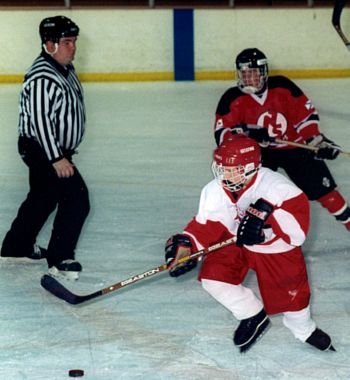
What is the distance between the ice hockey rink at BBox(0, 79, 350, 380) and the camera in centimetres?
313

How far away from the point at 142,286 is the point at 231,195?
0.81 metres

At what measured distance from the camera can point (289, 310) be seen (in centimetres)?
318

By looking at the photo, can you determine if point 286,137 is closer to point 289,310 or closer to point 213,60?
point 289,310

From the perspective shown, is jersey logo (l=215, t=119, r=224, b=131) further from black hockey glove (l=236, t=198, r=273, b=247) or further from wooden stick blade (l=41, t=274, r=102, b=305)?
black hockey glove (l=236, t=198, r=273, b=247)

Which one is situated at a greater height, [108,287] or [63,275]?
[108,287]

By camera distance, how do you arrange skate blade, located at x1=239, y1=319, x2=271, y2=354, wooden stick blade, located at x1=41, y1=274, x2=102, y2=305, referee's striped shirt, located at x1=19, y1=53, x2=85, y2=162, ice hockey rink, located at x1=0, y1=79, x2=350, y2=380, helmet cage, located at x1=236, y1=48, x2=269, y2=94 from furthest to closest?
1. helmet cage, located at x1=236, y1=48, x2=269, y2=94
2. referee's striped shirt, located at x1=19, y1=53, x2=85, y2=162
3. wooden stick blade, located at x1=41, y1=274, x2=102, y2=305
4. skate blade, located at x1=239, y1=319, x2=271, y2=354
5. ice hockey rink, located at x1=0, y1=79, x2=350, y2=380

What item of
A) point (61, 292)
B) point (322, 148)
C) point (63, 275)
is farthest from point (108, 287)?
point (322, 148)

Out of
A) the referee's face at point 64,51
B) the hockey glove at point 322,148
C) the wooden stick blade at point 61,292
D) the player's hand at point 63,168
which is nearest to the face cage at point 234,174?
the wooden stick blade at point 61,292

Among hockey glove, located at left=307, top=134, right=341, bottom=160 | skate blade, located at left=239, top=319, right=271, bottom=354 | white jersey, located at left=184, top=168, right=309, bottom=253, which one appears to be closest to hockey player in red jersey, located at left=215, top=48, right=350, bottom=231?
hockey glove, located at left=307, top=134, right=341, bottom=160

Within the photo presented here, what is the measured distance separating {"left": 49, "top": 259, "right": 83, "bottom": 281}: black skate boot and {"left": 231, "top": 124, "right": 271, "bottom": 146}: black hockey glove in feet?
2.79

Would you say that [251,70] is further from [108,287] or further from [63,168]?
[108,287]

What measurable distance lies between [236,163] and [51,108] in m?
0.93

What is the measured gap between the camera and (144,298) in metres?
3.77

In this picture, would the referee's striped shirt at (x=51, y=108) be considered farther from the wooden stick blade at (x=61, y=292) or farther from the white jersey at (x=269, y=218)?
the white jersey at (x=269, y=218)
